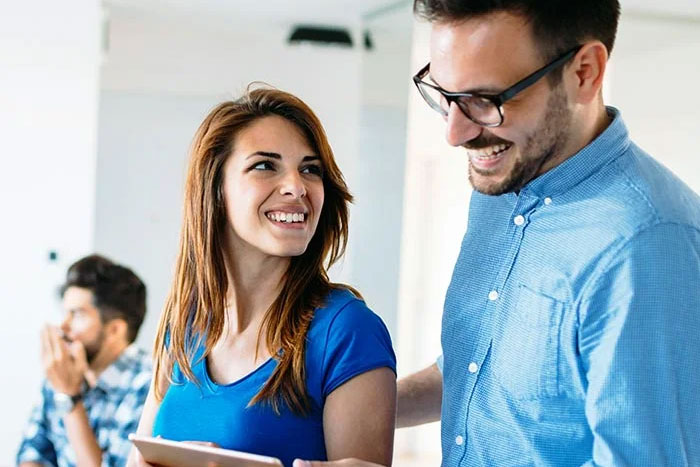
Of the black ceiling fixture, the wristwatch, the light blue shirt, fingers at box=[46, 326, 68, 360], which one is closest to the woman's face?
the light blue shirt

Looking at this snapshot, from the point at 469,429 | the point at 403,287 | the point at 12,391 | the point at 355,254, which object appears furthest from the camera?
the point at 403,287

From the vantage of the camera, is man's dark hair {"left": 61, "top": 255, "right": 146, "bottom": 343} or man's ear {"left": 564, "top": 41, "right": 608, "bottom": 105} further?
man's dark hair {"left": 61, "top": 255, "right": 146, "bottom": 343}

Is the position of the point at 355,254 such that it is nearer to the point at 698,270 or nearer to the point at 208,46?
the point at 208,46

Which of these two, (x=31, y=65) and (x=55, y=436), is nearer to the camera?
(x=55, y=436)

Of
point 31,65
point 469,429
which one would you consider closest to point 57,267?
point 31,65

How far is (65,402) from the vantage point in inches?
115

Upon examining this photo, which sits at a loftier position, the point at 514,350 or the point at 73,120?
the point at 73,120

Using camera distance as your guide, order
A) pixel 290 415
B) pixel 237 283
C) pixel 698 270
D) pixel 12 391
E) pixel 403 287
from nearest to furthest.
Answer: pixel 698 270, pixel 290 415, pixel 237 283, pixel 12 391, pixel 403 287

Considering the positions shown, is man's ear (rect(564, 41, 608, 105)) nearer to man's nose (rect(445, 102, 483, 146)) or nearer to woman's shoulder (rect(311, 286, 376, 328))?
man's nose (rect(445, 102, 483, 146))

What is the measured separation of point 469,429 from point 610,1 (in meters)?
0.65

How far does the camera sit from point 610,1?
4.38 feet

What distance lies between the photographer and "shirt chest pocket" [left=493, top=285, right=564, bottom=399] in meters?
1.30

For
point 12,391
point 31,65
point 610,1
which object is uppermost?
point 31,65

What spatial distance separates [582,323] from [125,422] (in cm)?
193
